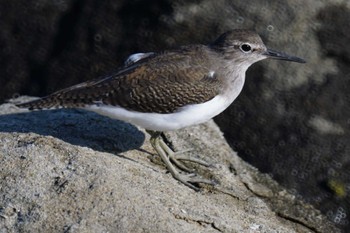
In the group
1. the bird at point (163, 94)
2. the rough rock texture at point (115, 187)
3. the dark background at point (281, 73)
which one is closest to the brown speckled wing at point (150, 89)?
the bird at point (163, 94)

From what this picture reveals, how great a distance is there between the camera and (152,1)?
8.72 meters

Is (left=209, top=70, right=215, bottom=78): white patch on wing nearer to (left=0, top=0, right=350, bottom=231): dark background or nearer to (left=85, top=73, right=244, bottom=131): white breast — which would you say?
(left=85, top=73, right=244, bottom=131): white breast

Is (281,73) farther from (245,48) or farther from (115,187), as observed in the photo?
(115,187)

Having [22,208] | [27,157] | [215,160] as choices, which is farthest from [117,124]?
[22,208]

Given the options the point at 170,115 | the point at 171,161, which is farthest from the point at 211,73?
the point at 171,161

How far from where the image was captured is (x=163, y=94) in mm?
6949

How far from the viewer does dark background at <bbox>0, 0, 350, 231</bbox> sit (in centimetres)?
822

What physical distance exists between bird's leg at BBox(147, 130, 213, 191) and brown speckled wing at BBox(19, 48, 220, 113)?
1.95ft

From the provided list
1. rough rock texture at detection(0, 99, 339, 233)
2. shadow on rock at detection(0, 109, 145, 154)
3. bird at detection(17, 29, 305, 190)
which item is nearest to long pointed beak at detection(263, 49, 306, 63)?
bird at detection(17, 29, 305, 190)

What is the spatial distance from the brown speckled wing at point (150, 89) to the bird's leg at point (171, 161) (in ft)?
1.95

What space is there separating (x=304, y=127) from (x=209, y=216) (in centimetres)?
243

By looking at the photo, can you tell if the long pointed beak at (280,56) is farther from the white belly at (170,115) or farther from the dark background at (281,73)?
the white belly at (170,115)

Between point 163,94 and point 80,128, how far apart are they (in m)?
1.31

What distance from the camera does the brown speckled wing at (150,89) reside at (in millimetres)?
6941
